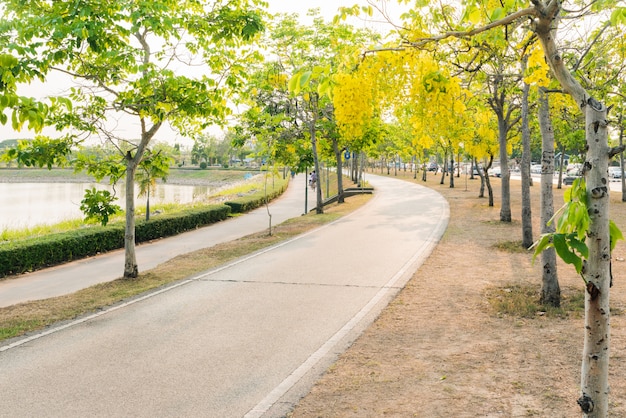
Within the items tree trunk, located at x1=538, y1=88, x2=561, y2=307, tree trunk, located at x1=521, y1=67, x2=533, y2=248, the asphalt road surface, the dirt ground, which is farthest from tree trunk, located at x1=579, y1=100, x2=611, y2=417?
tree trunk, located at x1=521, y1=67, x2=533, y2=248

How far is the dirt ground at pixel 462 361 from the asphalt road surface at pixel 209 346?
390 mm

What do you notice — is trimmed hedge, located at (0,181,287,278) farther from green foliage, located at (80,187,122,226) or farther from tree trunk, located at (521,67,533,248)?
tree trunk, located at (521,67,533,248)

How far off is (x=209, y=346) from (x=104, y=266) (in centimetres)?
878

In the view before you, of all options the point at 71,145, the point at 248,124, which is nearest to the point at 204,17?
the point at 71,145

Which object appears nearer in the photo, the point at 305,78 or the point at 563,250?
the point at 563,250

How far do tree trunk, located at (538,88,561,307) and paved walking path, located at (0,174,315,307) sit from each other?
9.41 metres

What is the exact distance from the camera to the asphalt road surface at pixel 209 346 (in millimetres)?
5480

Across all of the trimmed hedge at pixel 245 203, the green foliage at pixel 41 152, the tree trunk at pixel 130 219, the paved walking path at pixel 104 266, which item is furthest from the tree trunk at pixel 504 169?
the trimmed hedge at pixel 245 203

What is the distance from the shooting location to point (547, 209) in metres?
8.90

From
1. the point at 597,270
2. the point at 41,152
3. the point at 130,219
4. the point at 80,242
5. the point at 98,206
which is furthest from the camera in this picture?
the point at 80,242

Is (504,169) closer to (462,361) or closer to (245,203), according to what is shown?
(462,361)

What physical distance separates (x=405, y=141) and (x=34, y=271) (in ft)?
141

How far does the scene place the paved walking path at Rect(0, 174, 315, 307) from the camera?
38.8 ft

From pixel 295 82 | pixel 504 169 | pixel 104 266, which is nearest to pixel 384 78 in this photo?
pixel 295 82
